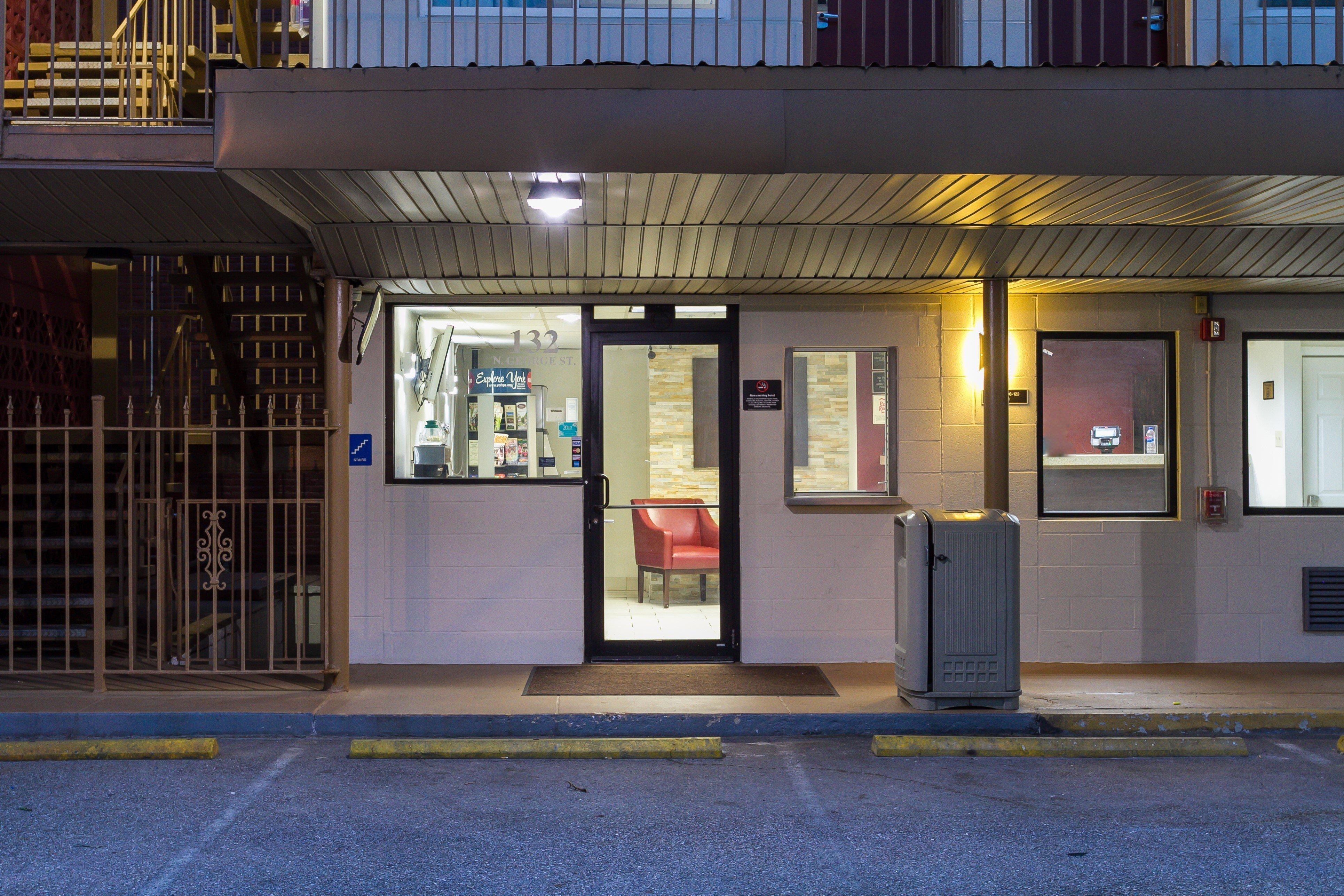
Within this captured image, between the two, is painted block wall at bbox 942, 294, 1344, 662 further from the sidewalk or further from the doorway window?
the doorway window

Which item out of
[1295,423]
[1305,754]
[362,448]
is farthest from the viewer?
[1295,423]

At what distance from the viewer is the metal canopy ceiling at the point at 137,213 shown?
6277 millimetres

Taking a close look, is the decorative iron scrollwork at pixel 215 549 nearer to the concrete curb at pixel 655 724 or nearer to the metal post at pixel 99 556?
the metal post at pixel 99 556

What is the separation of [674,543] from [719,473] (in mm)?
622

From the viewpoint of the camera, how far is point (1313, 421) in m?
8.15

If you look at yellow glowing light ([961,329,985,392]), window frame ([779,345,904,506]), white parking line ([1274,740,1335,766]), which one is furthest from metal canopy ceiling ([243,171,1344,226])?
white parking line ([1274,740,1335,766])

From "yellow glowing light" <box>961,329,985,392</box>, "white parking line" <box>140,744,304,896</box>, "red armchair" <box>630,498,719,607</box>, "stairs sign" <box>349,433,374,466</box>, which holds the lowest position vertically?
"white parking line" <box>140,744,304,896</box>

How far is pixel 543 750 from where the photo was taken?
596 cm

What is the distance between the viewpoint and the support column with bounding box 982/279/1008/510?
7398mm

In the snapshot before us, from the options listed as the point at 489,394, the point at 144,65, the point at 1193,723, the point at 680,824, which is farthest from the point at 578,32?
the point at 1193,723

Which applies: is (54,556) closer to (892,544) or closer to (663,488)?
(663,488)

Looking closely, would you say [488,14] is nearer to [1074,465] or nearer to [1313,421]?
[1074,465]

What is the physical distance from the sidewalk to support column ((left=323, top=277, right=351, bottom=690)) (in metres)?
0.27

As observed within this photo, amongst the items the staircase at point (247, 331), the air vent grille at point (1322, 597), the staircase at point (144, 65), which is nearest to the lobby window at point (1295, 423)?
the air vent grille at point (1322, 597)
